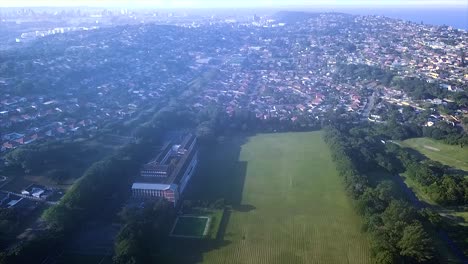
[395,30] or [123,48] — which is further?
[395,30]

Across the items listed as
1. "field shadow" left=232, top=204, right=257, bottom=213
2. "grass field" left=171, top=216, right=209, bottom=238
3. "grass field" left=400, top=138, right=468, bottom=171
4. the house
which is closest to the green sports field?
"field shadow" left=232, top=204, right=257, bottom=213

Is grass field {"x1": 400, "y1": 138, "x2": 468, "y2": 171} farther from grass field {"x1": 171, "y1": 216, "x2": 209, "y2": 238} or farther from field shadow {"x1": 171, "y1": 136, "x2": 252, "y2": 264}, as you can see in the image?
grass field {"x1": 171, "y1": 216, "x2": 209, "y2": 238}

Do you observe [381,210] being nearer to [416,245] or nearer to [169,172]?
[416,245]

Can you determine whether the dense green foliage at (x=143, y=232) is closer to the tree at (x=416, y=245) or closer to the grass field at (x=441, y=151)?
the tree at (x=416, y=245)

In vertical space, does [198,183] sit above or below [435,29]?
below

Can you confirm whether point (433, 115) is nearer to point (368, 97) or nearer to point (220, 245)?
point (368, 97)

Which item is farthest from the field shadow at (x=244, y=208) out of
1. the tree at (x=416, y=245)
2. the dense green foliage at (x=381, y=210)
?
the tree at (x=416, y=245)

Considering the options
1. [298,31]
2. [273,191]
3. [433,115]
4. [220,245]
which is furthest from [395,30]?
[220,245]
